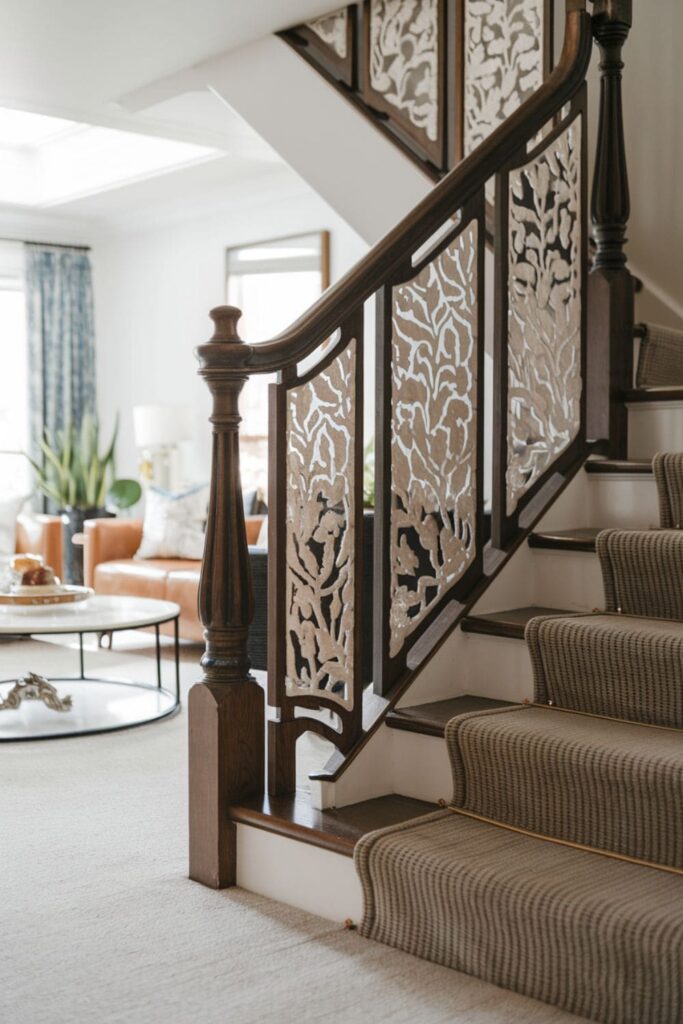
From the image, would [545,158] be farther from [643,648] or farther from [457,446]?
[643,648]

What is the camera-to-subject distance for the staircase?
2213mm

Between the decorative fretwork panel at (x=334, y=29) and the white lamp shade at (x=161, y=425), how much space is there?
3561mm

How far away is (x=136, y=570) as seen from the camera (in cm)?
668

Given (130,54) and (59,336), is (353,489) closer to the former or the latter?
(130,54)

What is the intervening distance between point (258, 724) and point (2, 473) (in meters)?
6.73

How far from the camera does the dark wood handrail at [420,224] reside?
2641 millimetres

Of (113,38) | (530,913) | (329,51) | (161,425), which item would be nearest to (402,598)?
(530,913)

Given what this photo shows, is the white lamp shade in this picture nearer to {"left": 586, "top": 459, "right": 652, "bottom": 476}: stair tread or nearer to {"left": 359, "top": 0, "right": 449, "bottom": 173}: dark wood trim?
{"left": 359, "top": 0, "right": 449, "bottom": 173}: dark wood trim

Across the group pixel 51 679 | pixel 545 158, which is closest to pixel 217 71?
pixel 545 158

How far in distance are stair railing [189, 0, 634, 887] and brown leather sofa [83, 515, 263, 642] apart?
321cm

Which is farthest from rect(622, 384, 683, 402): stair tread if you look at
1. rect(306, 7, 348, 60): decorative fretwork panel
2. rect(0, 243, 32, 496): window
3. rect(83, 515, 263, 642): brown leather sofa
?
rect(0, 243, 32, 496): window

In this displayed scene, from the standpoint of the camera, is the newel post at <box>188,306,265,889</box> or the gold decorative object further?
the gold decorative object

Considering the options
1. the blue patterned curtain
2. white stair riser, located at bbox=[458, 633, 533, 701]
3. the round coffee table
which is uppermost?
the blue patterned curtain

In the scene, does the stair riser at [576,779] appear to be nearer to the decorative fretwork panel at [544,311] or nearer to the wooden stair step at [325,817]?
the wooden stair step at [325,817]
